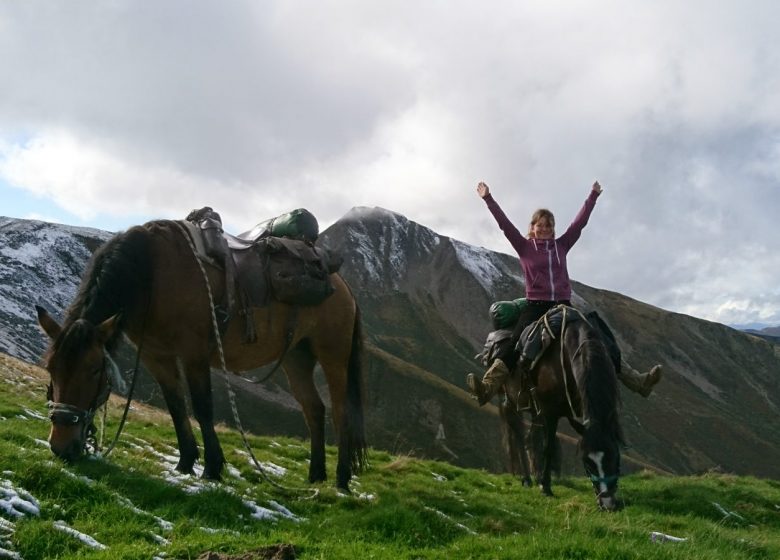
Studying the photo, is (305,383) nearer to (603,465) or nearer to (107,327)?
(107,327)

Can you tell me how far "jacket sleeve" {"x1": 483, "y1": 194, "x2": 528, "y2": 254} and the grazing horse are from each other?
1.37 m

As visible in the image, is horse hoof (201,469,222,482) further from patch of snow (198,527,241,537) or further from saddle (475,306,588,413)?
saddle (475,306,588,413)

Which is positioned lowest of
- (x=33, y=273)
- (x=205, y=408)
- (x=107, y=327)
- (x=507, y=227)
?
(x=205, y=408)

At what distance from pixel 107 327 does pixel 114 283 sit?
→ 654mm

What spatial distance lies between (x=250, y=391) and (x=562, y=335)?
8464 centimetres

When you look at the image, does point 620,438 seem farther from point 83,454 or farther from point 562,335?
point 83,454

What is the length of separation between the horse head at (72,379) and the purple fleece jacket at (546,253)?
5.67 meters

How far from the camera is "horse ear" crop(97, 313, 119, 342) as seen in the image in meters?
6.53

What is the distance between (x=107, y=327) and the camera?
6.56 metres

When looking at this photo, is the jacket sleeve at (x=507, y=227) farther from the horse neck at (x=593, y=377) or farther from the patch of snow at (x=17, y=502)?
the patch of snow at (x=17, y=502)

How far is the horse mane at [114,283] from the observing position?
6.78 m

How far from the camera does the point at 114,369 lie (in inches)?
262

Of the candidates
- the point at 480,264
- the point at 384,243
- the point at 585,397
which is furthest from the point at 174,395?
the point at 384,243

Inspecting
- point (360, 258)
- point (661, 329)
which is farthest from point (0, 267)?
point (661, 329)
